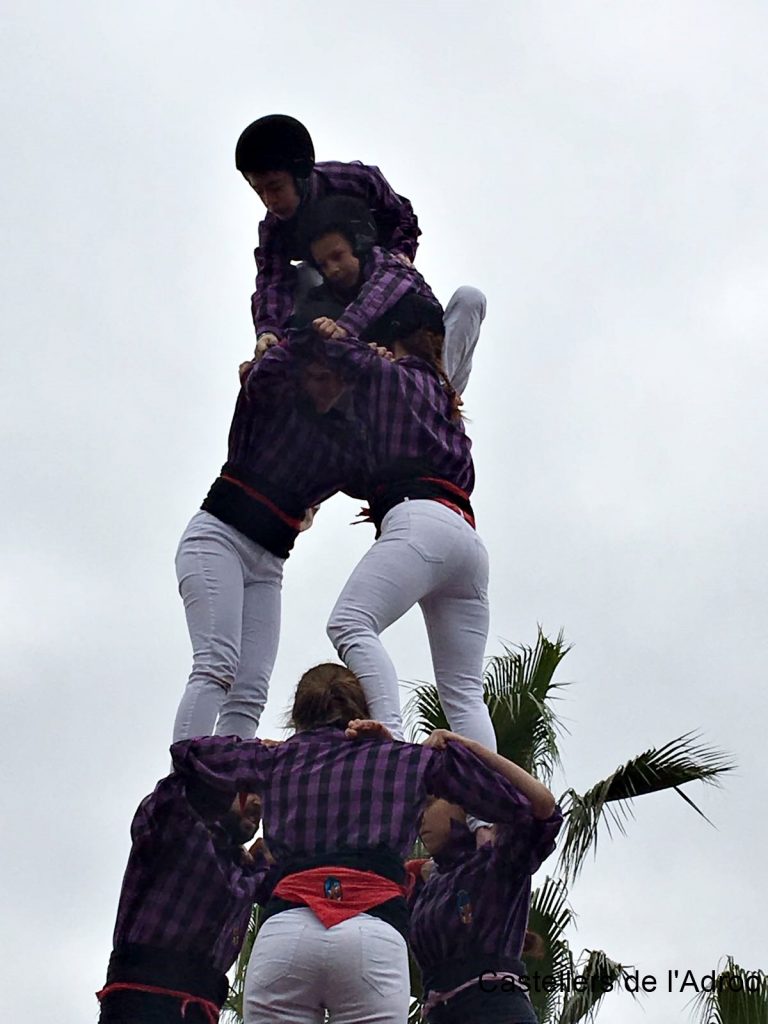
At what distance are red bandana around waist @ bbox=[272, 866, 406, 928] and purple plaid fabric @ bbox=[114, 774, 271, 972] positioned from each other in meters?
0.56

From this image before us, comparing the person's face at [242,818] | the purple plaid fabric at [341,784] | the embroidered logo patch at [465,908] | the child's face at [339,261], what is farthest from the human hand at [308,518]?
the embroidered logo patch at [465,908]

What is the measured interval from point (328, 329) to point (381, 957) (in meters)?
2.70

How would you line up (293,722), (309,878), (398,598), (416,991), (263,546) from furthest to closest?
(416,991)
(263,546)
(398,598)
(293,722)
(309,878)

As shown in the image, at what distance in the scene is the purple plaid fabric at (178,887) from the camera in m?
6.16

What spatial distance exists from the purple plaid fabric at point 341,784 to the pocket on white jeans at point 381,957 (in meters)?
0.32

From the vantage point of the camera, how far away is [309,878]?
5.58m

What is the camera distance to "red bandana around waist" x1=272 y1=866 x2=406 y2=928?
5484 millimetres

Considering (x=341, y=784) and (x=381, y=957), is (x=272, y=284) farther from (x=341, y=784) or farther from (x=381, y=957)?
(x=381, y=957)

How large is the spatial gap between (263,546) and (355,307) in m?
1.04

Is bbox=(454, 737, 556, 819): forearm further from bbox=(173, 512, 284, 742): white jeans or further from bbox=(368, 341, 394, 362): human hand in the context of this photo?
bbox=(368, 341, 394, 362): human hand

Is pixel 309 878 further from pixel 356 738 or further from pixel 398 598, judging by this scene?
pixel 398 598

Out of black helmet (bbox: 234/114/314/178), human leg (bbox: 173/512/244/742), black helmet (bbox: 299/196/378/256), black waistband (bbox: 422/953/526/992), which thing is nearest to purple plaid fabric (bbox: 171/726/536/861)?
black waistband (bbox: 422/953/526/992)

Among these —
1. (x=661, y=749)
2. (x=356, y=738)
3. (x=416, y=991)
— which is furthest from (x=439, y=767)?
(x=661, y=749)

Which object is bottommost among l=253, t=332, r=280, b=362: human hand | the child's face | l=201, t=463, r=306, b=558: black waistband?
l=201, t=463, r=306, b=558: black waistband
